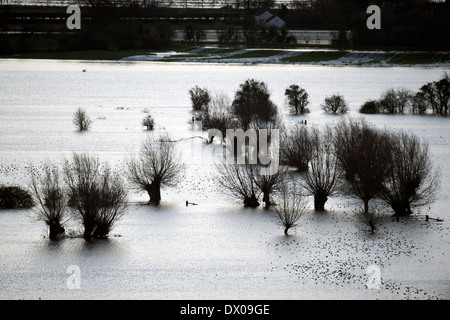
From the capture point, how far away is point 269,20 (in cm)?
15825

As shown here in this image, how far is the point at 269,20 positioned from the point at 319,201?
122 metres

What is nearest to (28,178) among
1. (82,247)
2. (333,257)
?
(82,247)

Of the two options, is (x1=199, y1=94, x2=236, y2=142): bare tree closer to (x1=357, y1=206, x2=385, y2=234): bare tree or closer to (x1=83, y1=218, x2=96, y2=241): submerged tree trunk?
(x1=357, y1=206, x2=385, y2=234): bare tree

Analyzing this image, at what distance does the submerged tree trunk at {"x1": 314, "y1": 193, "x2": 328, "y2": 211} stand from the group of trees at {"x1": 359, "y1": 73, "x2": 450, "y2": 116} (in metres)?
35.1

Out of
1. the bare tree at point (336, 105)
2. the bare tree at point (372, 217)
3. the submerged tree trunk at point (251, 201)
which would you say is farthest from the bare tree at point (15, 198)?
the bare tree at point (336, 105)

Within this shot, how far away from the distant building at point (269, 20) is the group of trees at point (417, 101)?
76.5m

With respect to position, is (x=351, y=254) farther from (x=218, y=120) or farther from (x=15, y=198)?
(x=218, y=120)

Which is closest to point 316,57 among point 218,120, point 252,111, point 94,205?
point 218,120

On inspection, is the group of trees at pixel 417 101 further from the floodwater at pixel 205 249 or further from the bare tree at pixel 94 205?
the bare tree at pixel 94 205

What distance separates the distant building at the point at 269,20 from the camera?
154875 mm

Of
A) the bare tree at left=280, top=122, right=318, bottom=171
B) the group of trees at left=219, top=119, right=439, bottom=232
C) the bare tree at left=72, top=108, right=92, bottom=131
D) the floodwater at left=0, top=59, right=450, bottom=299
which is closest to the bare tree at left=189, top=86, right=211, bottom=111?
the bare tree at left=72, top=108, right=92, bottom=131

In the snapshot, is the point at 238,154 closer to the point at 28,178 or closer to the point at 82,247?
the point at 28,178

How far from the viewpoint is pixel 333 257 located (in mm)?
32250

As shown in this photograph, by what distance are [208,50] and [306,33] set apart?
1985cm
